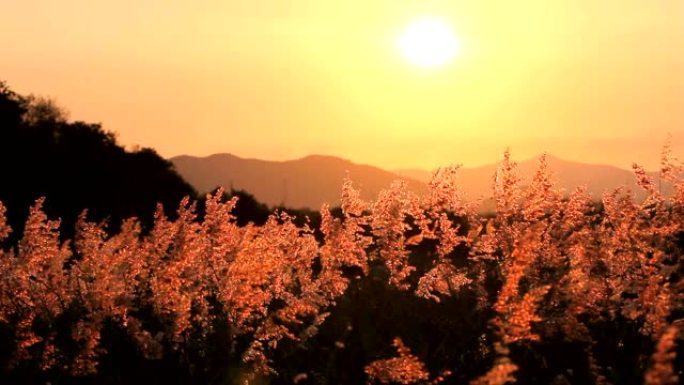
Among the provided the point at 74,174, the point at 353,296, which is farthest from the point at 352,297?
the point at 74,174

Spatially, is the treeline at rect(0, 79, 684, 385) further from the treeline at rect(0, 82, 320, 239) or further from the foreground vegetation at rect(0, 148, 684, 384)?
the treeline at rect(0, 82, 320, 239)

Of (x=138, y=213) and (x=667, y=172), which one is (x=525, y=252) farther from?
(x=138, y=213)

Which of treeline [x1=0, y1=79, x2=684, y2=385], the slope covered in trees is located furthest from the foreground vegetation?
the slope covered in trees

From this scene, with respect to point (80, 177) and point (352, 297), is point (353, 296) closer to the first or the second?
point (352, 297)

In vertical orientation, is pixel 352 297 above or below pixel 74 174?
below

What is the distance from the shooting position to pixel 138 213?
124 feet

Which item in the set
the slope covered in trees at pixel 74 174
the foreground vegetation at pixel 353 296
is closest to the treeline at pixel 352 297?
the foreground vegetation at pixel 353 296

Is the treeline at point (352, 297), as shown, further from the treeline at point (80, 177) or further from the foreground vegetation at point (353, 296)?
the treeline at point (80, 177)

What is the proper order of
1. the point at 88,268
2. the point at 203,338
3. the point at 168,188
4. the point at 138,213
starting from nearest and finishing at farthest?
the point at 203,338 < the point at 88,268 < the point at 138,213 < the point at 168,188

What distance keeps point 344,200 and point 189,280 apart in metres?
1.33

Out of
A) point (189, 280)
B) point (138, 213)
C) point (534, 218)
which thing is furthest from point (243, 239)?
point (138, 213)

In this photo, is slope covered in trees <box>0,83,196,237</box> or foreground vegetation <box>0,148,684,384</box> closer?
foreground vegetation <box>0,148,684,384</box>

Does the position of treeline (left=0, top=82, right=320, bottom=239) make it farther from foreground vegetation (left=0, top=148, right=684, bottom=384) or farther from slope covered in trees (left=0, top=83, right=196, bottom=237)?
foreground vegetation (left=0, top=148, right=684, bottom=384)

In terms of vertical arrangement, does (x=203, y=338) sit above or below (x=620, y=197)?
below
